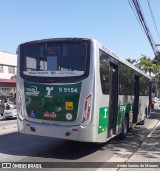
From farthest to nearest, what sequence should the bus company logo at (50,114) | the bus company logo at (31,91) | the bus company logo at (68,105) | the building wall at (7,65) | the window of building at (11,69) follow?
the window of building at (11,69), the building wall at (7,65), the bus company logo at (31,91), the bus company logo at (50,114), the bus company logo at (68,105)

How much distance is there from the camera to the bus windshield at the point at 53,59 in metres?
9.55

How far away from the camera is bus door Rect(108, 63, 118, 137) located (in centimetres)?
1124

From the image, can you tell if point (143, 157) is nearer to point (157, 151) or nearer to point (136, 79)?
point (157, 151)

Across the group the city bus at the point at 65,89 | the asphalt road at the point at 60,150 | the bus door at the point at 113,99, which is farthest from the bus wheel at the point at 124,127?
the city bus at the point at 65,89

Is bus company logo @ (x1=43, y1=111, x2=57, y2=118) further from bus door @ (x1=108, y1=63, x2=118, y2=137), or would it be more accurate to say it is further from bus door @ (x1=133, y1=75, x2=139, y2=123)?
bus door @ (x1=133, y1=75, x2=139, y2=123)

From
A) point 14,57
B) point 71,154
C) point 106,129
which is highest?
point 14,57

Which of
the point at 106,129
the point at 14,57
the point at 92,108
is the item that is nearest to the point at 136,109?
the point at 106,129

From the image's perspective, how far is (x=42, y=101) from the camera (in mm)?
9844

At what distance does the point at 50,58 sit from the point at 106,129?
272 cm

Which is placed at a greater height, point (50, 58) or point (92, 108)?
point (50, 58)

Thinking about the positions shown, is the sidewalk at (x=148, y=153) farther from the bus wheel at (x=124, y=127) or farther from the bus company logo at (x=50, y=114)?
the bus company logo at (x=50, y=114)

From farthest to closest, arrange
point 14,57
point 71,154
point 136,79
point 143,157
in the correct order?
1. point 14,57
2. point 136,79
3. point 71,154
4. point 143,157

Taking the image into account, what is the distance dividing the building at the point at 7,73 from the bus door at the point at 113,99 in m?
38.7

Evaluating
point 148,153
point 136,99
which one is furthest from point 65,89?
point 136,99
